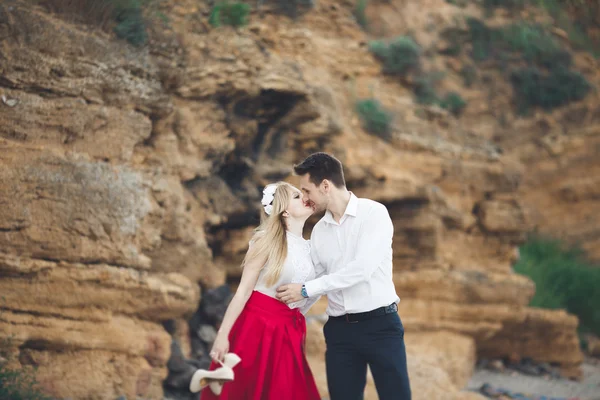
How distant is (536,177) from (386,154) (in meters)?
7.73

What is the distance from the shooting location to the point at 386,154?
9.38 meters

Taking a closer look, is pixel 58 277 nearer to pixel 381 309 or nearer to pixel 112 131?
pixel 112 131

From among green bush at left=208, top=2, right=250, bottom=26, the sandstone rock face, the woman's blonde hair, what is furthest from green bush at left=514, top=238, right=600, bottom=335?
the woman's blonde hair

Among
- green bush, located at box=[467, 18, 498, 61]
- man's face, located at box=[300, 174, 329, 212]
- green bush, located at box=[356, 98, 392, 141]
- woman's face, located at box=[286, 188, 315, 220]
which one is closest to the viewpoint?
man's face, located at box=[300, 174, 329, 212]

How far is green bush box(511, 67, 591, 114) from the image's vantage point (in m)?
15.7

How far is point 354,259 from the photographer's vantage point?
3955mm

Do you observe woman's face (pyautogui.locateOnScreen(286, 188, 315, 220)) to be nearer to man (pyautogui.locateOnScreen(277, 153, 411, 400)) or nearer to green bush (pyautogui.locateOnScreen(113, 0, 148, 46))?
man (pyautogui.locateOnScreen(277, 153, 411, 400))

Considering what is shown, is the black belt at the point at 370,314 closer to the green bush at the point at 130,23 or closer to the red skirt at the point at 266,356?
the red skirt at the point at 266,356

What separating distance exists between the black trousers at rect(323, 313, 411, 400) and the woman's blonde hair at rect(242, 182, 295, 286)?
53 centimetres

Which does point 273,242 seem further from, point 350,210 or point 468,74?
point 468,74

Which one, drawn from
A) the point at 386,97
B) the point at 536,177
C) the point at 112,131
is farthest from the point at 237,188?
the point at 536,177

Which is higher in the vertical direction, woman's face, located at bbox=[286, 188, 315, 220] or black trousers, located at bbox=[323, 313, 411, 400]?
woman's face, located at bbox=[286, 188, 315, 220]

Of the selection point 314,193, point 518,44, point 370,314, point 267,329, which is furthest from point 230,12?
point 518,44

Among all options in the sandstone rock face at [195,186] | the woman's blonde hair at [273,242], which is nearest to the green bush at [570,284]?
the sandstone rock face at [195,186]
